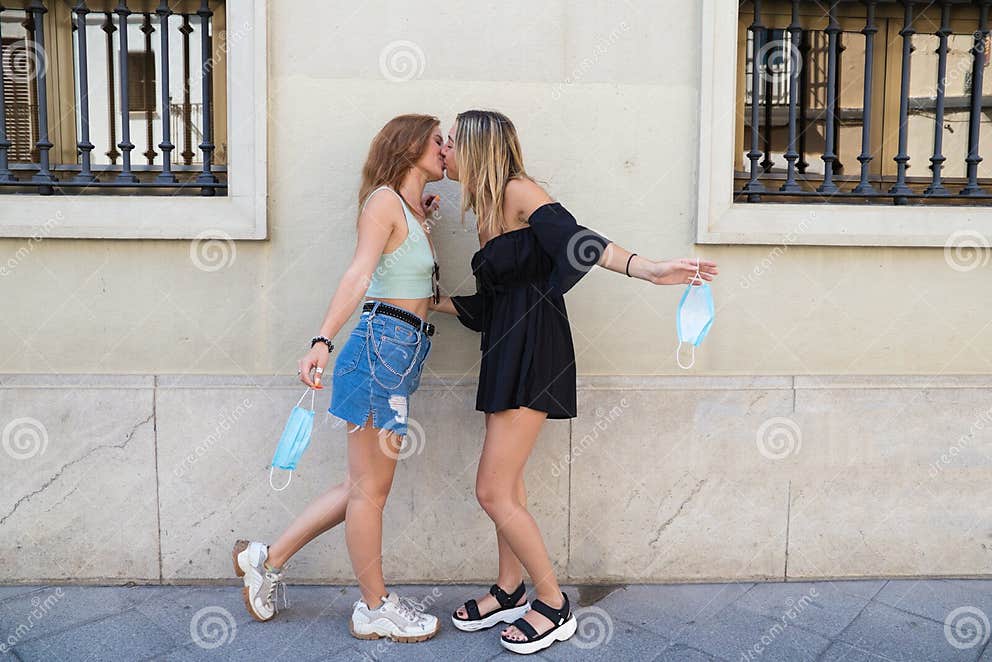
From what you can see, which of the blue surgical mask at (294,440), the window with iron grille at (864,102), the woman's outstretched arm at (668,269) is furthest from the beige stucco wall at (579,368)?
the woman's outstretched arm at (668,269)

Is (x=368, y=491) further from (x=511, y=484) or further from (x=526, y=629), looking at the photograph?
(x=526, y=629)

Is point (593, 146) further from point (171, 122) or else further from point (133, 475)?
point (133, 475)

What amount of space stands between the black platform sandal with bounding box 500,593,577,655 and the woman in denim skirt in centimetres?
35

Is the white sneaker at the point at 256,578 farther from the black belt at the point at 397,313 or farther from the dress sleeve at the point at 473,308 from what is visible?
the dress sleeve at the point at 473,308

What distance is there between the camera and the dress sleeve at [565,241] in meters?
3.22

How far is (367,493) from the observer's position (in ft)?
11.2

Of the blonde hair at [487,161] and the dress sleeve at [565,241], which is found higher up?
the blonde hair at [487,161]

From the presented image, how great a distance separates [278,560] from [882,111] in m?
3.54

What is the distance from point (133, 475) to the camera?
397cm

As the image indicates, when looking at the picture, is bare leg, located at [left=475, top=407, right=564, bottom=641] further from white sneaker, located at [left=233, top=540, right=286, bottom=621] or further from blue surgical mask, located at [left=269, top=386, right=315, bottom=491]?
white sneaker, located at [left=233, top=540, right=286, bottom=621]

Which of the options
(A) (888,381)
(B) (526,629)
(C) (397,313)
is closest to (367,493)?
(C) (397,313)

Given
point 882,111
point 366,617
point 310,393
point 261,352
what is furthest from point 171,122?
point 882,111

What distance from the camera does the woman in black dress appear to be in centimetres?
325

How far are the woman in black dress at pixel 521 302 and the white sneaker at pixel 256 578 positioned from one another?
938 millimetres
